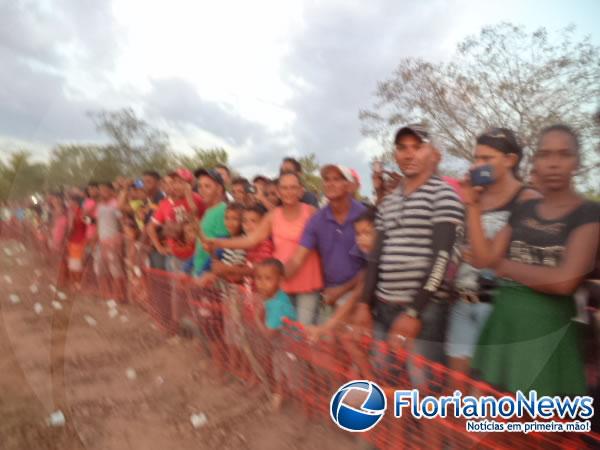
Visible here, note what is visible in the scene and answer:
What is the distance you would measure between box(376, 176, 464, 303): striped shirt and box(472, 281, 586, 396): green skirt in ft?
0.52

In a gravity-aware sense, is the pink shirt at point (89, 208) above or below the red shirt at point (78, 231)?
above

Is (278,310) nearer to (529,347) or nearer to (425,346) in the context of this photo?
(425,346)

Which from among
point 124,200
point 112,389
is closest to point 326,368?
point 124,200

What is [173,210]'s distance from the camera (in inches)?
66.9

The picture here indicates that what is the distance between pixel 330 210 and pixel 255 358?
56 centimetres

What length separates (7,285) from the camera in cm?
209

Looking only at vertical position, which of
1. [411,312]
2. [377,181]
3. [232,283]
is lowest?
[232,283]

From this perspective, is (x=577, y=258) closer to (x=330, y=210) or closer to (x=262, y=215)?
(x=330, y=210)

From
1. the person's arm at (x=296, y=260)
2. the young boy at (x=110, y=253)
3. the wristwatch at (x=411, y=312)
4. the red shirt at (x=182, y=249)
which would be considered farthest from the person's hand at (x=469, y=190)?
the red shirt at (x=182, y=249)

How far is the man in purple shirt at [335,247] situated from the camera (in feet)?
4.90

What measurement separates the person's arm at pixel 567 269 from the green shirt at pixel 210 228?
128 cm

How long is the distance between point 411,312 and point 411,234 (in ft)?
0.71

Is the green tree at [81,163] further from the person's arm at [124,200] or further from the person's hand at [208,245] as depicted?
the person's hand at [208,245]

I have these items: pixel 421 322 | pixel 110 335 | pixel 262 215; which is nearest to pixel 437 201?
pixel 421 322
